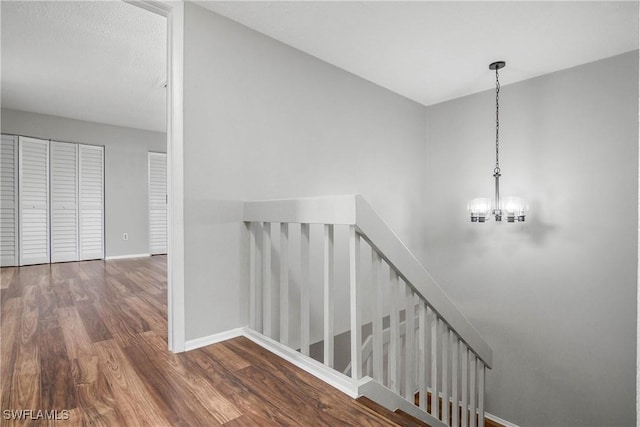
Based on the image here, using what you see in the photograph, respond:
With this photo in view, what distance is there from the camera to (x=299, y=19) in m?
2.03

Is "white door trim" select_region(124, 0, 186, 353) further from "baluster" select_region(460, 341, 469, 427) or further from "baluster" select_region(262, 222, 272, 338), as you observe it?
"baluster" select_region(460, 341, 469, 427)

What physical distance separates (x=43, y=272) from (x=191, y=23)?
407 cm

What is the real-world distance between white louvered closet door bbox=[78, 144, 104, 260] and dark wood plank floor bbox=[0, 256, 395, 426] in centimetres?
312

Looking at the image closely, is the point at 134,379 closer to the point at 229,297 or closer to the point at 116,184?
the point at 229,297

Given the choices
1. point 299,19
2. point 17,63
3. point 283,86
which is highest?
point 17,63

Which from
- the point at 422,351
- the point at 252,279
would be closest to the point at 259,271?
the point at 252,279

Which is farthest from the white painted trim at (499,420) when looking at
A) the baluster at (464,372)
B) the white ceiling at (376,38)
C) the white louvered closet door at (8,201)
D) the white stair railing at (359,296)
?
the white louvered closet door at (8,201)

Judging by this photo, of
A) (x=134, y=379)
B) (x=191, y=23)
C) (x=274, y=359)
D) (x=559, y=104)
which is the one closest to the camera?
(x=134, y=379)

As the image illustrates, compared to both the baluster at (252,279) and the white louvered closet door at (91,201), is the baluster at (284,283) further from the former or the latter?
the white louvered closet door at (91,201)

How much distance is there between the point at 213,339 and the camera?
183 cm

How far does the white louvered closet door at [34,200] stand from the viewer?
462cm

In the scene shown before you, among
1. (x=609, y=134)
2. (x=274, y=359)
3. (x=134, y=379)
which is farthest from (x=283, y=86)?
(x=609, y=134)

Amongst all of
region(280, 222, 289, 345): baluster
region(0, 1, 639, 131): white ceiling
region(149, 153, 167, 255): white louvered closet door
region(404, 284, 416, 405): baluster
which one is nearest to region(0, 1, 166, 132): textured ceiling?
region(0, 1, 639, 131): white ceiling

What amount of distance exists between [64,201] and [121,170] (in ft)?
3.06
